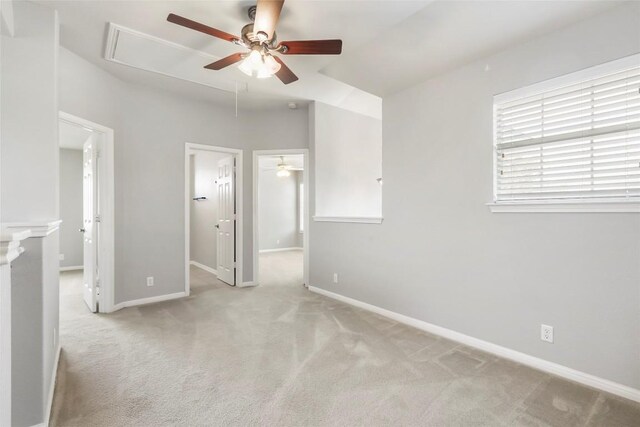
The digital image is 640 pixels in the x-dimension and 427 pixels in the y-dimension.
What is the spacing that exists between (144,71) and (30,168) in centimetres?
178

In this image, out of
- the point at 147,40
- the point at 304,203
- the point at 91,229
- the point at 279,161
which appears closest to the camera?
the point at 147,40

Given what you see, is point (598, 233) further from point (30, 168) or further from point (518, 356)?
point (30, 168)

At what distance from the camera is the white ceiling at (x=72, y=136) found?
193 inches

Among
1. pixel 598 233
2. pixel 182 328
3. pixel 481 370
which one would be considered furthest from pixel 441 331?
pixel 182 328

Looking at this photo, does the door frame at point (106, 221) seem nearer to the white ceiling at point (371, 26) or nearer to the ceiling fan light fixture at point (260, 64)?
the white ceiling at point (371, 26)

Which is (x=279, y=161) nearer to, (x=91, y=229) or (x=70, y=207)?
(x=70, y=207)

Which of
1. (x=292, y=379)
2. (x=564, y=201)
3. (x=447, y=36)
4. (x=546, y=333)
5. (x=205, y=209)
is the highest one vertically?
(x=447, y=36)

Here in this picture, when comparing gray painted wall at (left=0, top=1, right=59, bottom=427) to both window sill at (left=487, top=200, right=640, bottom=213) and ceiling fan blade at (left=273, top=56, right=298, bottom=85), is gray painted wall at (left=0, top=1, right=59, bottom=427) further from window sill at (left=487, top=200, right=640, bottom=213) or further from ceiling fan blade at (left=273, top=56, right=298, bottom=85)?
window sill at (left=487, top=200, right=640, bottom=213)

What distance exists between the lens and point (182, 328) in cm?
310

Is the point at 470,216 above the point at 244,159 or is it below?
below

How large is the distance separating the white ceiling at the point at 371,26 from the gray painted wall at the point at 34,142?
0.30 meters

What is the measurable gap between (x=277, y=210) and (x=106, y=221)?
5.92 meters

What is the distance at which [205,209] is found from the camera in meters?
6.17

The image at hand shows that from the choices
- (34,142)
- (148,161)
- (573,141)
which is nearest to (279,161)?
(148,161)
